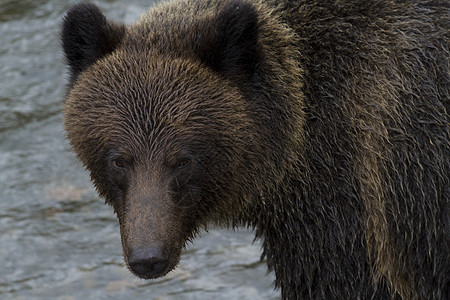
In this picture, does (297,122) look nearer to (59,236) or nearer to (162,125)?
(162,125)

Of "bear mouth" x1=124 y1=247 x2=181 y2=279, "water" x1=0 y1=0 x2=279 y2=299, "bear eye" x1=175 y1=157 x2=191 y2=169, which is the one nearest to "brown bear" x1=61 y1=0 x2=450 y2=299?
"bear eye" x1=175 y1=157 x2=191 y2=169

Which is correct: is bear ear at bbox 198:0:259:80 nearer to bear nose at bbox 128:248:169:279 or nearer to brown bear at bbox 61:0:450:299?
brown bear at bbox 61:0:450:299

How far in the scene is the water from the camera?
8.81 meters

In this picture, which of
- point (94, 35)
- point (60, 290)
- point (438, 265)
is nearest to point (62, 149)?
point (60, 290)

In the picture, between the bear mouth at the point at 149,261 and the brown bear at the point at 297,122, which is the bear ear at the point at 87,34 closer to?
the brown bear at the point at 297,122

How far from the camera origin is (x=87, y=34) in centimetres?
624

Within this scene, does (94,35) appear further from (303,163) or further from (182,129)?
(303,163)

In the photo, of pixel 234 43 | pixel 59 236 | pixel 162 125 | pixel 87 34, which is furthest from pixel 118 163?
pixel 59 236

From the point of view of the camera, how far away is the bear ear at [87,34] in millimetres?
6203

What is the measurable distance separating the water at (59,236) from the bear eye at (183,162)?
60.3 inches

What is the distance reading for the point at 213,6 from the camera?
6512 millimetres

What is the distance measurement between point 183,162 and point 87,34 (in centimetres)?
118

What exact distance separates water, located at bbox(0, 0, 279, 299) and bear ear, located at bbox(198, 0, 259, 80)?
185 cm

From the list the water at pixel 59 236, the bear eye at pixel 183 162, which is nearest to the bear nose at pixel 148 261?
Answer: the bear eye at pixel 183 162
